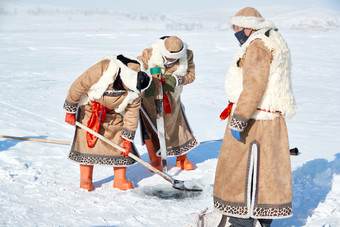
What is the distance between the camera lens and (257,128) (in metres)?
2.91

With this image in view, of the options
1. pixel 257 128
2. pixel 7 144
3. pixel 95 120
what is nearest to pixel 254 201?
pixel 257 128

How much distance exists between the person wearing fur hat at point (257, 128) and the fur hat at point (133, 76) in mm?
897

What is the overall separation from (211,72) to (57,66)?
515 centimetres

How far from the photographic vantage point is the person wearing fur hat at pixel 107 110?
11.9 feet

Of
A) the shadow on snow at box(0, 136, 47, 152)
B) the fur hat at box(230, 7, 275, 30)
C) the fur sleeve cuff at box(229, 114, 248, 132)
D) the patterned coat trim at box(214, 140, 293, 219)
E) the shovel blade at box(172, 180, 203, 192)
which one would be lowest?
the shadow on snow at box(0, 136, 47, 152)

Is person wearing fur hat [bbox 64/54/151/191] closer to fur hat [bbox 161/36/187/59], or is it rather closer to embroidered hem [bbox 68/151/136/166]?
embroidered hem [bbox 68/151/136/166]

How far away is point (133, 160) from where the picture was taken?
4059mm

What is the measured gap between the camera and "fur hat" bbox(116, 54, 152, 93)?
359 centimetres

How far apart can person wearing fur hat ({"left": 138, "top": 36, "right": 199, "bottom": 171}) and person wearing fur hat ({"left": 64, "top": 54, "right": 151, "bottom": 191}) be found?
579mm

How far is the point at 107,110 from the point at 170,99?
2.91 feet

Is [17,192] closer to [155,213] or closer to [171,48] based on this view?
[155,213]

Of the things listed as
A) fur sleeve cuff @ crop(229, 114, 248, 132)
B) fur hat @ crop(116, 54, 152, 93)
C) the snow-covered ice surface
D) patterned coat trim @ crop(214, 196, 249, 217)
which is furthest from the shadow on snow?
fur sleeve cuff @ crop(229, 114, 248, 132)

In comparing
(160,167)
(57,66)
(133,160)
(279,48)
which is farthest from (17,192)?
(57,66)

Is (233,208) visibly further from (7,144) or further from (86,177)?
(7,144)
